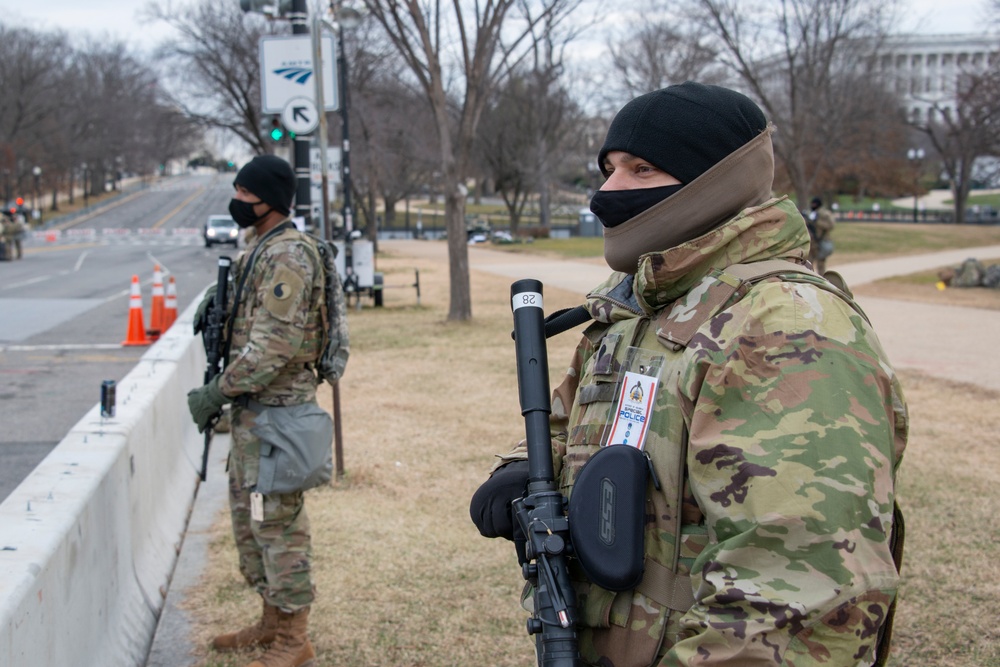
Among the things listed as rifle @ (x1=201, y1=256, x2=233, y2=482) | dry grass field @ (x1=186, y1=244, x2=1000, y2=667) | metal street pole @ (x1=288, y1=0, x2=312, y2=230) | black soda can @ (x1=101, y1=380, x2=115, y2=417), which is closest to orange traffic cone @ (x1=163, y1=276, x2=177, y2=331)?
metal street pole @ (x1=288, y1=0, x2=312, y2=230)

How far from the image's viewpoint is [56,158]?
76.8 m

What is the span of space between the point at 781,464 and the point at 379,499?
471 cm

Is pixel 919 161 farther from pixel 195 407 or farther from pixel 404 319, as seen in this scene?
pixel 195 407

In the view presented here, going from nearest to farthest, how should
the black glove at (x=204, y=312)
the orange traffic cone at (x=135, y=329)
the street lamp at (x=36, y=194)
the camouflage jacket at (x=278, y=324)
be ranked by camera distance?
the camouflage jacket at (x=278, y=324) < the black glove at (x=204, y=312) < the orange traffic cone at (x=135, y=329) < the street lamp at (x=36, y=194)

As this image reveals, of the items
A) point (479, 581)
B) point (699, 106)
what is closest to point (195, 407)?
point (479, 581)

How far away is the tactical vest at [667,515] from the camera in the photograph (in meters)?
1.60

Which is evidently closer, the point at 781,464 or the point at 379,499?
the point at 781,464

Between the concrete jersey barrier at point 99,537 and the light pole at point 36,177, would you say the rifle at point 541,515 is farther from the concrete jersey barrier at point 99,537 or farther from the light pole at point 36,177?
the light pole at point 36,177

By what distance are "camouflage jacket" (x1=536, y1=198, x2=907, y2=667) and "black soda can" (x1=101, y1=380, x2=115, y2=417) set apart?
3.31m

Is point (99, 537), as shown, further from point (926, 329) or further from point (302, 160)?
point (926, 329)

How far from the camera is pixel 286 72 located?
8.02 m

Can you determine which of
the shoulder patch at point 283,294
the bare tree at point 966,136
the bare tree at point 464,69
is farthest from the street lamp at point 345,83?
the bare tree at point 966,136

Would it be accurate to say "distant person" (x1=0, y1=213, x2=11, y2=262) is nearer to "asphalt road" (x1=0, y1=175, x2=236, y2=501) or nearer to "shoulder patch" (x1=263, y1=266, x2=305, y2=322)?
"asphalt road" (x1=0, y1=175, x2=236, y2=501)

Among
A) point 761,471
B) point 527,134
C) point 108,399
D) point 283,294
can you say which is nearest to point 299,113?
point 108,399
